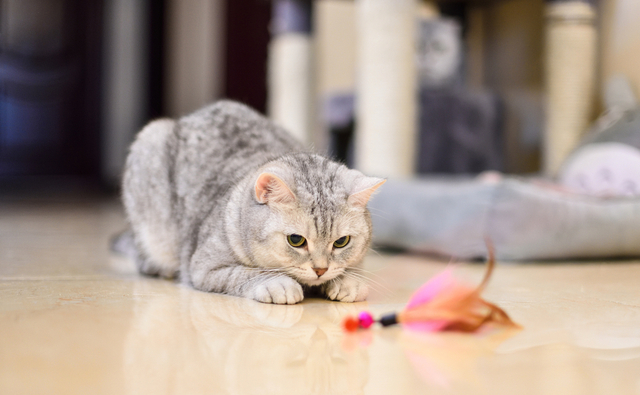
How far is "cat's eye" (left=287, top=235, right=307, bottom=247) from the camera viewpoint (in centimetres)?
117

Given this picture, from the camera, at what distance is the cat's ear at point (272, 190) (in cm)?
116

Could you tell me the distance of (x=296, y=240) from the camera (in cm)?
117

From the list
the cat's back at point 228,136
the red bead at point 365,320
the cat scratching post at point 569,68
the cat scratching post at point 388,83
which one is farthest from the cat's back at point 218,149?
the cat scratching post at point 569,68

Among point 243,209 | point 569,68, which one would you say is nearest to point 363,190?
point 243,209

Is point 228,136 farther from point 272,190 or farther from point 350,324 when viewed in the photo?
point 350,324

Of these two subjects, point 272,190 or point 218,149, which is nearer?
point 272,190

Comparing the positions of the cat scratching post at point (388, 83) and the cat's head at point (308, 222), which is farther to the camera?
the cat scratching post at point (388, 83)

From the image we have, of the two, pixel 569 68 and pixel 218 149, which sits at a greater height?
pixel 569 68

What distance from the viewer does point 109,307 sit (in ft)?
3.74

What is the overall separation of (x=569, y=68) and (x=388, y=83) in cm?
94

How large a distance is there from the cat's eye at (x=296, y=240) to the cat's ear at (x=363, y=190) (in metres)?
0.14

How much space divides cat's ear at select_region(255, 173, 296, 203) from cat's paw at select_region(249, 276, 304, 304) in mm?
170

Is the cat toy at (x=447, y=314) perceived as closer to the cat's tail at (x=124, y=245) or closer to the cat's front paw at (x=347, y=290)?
the cat's front paw at (x=347, y=290)

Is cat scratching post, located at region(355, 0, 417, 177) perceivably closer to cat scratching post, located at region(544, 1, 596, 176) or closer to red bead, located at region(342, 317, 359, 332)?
cat scratching post, located at region(544, 1, 596, 176)
